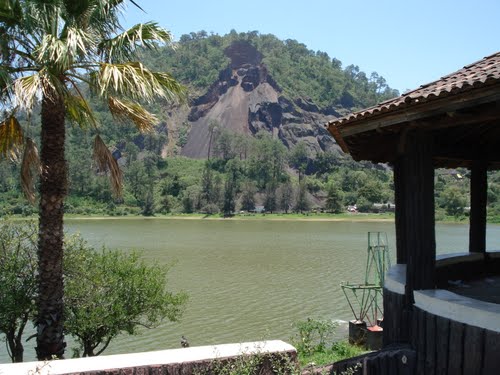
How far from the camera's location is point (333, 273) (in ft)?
84.9

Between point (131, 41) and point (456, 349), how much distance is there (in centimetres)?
645

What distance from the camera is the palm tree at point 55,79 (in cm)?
731

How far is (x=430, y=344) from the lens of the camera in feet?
15.5

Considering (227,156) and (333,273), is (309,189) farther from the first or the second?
(333,273)

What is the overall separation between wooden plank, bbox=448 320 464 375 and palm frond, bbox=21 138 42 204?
21.7 feet

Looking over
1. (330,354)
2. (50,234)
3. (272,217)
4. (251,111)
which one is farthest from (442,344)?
(251,111)

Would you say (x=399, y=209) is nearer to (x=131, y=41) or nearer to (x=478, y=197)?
(x=478, y=197)

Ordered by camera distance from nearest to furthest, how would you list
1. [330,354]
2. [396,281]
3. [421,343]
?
[421,343], [396,281], [330,354]

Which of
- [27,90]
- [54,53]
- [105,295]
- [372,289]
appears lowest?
[372,289]

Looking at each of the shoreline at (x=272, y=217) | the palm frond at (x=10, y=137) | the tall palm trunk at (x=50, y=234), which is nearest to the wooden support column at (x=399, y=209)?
the tall palm trunk at (x=50, y=234)

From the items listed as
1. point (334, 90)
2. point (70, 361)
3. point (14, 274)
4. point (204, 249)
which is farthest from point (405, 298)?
point (334, 90)

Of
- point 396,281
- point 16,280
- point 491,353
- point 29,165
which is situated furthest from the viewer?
point 16,280

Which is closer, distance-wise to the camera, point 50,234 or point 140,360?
point 140,360

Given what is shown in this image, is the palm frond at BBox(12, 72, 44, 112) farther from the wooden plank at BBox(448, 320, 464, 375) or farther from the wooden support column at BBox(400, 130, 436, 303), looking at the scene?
the wooden plank at BBox(448, 320, 464, 375)
